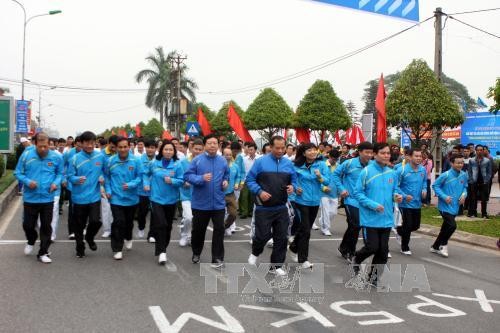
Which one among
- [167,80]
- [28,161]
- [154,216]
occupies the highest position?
[167,80]

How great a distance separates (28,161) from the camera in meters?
7.42

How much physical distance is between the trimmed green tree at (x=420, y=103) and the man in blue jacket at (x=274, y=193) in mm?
10176

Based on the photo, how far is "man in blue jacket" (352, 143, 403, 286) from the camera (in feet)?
20.7

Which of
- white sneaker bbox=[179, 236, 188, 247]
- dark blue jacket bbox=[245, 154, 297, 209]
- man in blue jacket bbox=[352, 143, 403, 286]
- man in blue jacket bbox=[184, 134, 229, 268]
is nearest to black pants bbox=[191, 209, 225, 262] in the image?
man in blue jacket bbox=[184, 134, 229, 268]

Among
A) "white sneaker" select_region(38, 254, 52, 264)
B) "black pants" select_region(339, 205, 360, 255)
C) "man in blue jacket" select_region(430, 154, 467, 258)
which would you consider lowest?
"white sneaker" select_region(38, 254, 52, 264)

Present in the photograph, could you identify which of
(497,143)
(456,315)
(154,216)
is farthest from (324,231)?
(497,143)

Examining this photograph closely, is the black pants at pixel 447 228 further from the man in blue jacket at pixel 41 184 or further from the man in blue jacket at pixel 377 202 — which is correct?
the man in blue jacket at pixel 41 184

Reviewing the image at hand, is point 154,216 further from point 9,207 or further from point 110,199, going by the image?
point 9,207

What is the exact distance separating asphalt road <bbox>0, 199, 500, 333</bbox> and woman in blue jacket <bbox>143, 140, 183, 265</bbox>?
0.47 m

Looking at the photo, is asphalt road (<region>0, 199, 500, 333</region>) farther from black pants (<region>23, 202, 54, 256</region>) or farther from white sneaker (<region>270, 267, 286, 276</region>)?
black pants (<region>23, 202, 54, 256</region>)

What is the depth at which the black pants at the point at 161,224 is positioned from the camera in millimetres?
7438

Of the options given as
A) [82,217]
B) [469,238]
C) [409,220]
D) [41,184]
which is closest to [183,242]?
[82,217]

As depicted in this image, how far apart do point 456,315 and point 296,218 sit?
278cm

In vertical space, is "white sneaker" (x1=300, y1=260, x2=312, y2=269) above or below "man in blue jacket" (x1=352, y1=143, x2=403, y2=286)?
below
